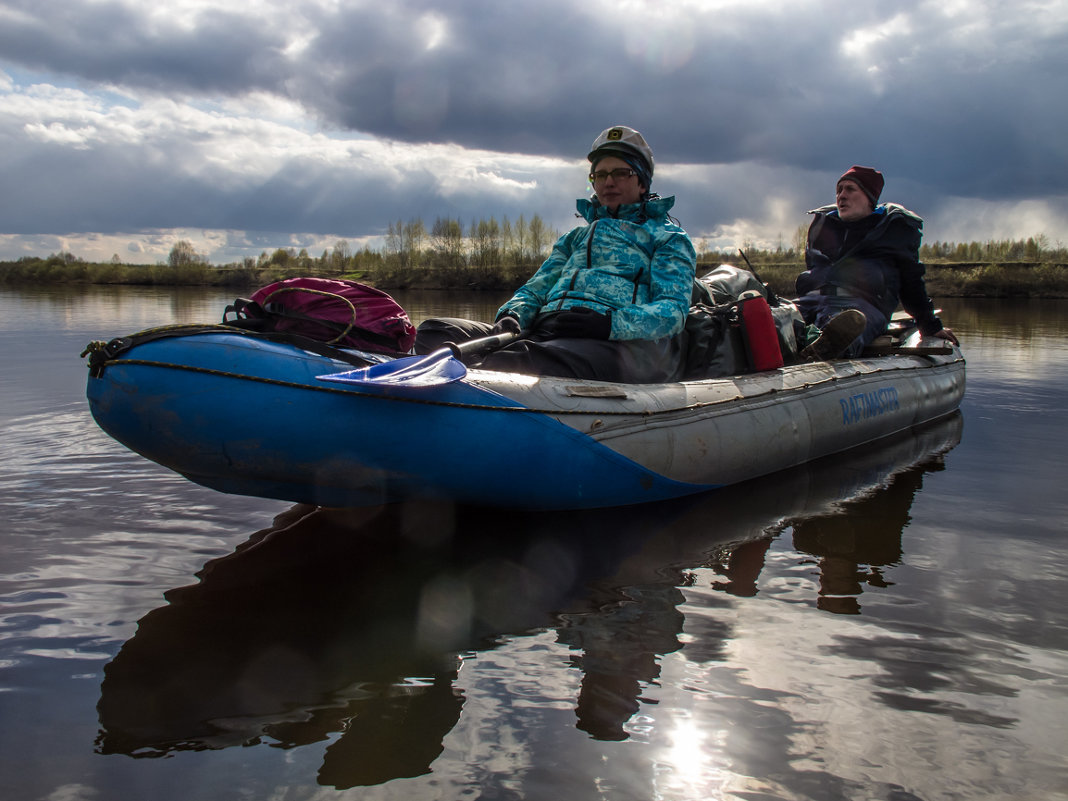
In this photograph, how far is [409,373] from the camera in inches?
120

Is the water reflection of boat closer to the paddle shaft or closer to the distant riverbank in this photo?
the paddle shaft

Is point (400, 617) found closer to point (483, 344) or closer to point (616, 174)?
point (483, 344)

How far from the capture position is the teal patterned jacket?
4.17 meters

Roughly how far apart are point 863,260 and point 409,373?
16.5 feet

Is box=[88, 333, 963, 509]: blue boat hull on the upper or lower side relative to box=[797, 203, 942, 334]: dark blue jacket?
lower

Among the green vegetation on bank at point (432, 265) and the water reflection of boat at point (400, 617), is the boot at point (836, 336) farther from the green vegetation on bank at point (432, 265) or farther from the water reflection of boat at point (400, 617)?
the green vegetation on bank at point (432, 265)

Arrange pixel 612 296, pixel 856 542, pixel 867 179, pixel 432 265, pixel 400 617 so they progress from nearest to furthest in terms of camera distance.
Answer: pixel 400 617 → pixel 856 542 → pixel 612 296 → pixel 867 179 → pixel 432 265

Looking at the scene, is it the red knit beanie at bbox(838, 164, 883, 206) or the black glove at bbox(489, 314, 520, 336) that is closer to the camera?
the black glove at bbox(489, 314, 520, 336)

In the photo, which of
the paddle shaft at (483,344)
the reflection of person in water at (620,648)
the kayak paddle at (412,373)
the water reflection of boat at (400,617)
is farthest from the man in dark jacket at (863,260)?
the kayak paddle at (412,373)

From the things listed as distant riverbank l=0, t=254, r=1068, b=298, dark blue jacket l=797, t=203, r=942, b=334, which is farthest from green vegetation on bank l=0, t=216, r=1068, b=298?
dark blue jacket l=797, t=203, r=942, b=334

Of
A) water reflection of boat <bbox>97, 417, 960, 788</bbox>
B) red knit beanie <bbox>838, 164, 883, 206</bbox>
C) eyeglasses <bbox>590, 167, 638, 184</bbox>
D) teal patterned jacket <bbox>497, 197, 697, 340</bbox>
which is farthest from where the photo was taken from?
red knit beanie <bbox>838, 164, 883, 206</bbox>

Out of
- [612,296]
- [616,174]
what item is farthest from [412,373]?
[616,174]

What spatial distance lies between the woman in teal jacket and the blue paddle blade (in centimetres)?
75

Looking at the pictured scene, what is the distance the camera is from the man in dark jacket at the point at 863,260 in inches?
253
